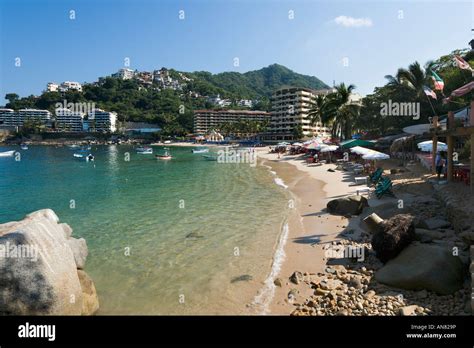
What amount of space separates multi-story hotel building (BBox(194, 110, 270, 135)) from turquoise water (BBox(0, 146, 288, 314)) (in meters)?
135

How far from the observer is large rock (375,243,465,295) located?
7.18 metres

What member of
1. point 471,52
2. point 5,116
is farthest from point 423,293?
point 5,116

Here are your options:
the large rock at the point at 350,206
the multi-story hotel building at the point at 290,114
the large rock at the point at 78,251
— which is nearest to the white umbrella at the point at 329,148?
the large rock at the point at 350,206

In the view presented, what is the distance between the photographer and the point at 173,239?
1324cm

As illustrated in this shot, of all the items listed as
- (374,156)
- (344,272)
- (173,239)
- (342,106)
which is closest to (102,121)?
(342,106)

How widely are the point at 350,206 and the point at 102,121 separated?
179 m

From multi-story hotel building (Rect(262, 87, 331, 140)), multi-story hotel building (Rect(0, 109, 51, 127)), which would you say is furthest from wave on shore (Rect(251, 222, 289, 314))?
multi-story hotel building (Rect(0, 109, 51, 127))

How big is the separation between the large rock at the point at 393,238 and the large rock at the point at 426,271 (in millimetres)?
323

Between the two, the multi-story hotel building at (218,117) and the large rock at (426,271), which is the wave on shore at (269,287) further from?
the multi-story hotel building at (218,117)

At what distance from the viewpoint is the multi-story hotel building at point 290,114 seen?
115250mm

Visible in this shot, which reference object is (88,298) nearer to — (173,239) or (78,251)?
(78,251)
